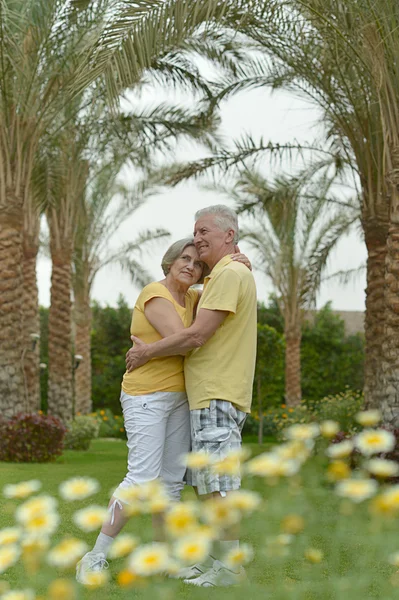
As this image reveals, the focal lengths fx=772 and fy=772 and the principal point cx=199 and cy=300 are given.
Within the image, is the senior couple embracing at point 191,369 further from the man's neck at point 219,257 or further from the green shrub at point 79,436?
the green shrub at point 79,436

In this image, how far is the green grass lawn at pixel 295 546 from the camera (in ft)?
6.31

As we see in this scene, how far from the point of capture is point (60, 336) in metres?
14.7

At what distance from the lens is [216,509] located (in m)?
1.87

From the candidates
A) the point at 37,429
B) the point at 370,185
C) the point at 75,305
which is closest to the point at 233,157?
the point at 370,185

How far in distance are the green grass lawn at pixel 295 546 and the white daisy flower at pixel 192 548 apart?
0.26ft

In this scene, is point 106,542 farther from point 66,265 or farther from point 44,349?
point 44,349

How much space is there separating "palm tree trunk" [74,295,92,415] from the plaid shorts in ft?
Result: 53.6

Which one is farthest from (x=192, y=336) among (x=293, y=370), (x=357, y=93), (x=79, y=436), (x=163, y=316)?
(x=293, y=370)

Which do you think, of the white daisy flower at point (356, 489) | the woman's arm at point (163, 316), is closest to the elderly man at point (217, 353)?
the woman's arm at point (163, 316)

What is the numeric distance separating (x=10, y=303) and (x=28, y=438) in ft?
6.32

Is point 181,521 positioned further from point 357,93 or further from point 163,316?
point 357,93

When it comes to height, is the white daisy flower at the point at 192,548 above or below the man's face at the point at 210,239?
below

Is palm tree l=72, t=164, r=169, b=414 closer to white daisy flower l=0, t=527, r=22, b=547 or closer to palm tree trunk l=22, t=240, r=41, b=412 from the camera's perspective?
palm tree trunk l=22, t=240, r=41, b=412

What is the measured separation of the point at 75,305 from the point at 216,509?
18.8 m
